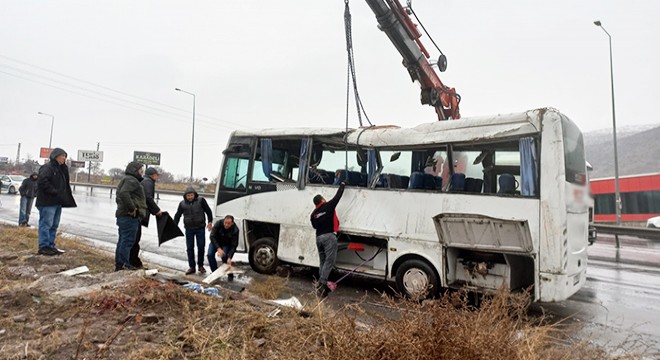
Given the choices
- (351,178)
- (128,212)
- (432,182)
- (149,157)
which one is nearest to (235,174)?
(128,212)

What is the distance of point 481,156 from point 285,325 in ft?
12.6

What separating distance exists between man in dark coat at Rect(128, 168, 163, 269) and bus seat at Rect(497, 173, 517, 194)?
18.4 feet

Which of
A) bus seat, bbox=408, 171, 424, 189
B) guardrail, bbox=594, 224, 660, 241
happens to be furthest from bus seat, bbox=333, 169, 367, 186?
guardrail, bbox=594, 224, 660, 241

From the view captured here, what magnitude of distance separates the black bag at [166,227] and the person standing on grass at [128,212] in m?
0.62

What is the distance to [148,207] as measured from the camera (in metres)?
7.13

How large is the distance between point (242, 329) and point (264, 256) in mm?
4255

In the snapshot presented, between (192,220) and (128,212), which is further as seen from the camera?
(192,220)

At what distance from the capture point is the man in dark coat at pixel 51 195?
23.9 feet

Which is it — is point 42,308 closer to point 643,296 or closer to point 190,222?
point 190,222

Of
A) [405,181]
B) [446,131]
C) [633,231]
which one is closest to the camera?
[446,131]

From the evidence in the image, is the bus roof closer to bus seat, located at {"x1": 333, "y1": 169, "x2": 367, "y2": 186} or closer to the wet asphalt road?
bus seat, located at {"x1": 333, "y1": 169, "x2": 367, "y2": 186}

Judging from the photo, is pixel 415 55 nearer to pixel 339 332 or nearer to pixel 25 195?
pixel 339 332

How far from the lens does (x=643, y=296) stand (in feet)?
22.8

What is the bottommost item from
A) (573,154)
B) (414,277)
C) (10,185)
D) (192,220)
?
(414,277)
